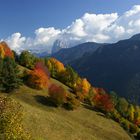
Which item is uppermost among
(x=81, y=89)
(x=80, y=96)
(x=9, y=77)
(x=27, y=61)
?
(x=27, y=61)

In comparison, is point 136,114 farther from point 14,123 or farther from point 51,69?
point 14,123

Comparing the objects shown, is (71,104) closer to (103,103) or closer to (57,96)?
(57,96)

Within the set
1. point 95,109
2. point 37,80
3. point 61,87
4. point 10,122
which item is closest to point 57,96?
point 61,87

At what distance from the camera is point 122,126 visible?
124375 mm

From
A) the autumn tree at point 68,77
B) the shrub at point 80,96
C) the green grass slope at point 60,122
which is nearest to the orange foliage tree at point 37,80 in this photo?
the green grass slope at point 60,122

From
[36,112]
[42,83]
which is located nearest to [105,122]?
[42,83]

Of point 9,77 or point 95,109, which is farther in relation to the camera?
point 95,109

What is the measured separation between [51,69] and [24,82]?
38.3m

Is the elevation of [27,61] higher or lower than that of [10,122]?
higher

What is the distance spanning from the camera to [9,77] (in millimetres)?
115125

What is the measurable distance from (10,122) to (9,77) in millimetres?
79320

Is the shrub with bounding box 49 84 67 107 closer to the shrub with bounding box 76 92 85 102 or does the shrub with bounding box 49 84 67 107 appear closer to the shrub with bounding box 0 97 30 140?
the shrub with bounding box 76 92 85 102

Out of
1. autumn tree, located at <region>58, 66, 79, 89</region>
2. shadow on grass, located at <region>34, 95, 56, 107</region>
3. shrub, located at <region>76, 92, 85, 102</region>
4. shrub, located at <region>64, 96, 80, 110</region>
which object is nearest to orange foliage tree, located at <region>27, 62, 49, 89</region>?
shadow on grass, located at <region>34, 95, 56, 107</region>

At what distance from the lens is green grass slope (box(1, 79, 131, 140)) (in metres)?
77.0
